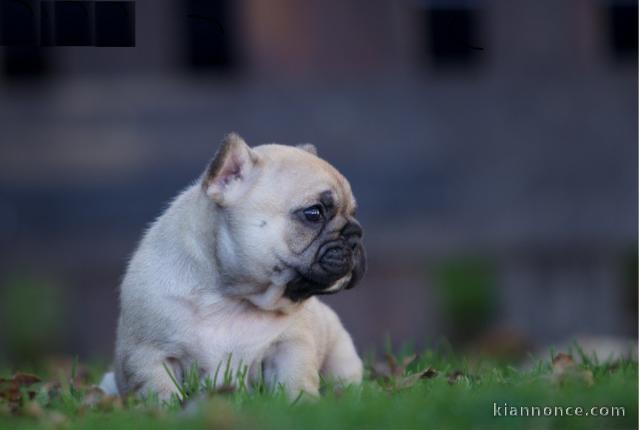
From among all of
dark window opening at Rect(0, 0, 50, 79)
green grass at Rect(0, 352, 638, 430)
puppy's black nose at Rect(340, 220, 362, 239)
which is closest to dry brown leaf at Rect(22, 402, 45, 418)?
green grass at Rect(0, 352, 638, 430)

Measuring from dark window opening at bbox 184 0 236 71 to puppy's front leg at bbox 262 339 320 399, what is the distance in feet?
24.8

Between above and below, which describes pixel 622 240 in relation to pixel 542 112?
below

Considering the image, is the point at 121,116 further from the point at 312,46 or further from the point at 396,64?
the point at 396,64

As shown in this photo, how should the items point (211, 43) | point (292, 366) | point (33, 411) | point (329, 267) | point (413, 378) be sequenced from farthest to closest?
point (211, 43) < point (413, 378) < point (292, 366) < point (329, 267) < point (33, 411)

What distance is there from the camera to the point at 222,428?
399cm

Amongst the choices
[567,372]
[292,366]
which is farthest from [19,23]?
[567,372]

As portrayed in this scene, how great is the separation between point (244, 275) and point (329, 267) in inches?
13.2

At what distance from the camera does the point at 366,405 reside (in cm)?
431

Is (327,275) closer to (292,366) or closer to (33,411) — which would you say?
(292,366)

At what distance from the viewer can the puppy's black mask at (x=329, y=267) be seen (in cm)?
489

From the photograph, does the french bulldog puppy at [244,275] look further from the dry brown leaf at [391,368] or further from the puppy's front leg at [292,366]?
the dry brown leaf at [391,368]

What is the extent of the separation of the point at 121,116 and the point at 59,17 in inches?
280

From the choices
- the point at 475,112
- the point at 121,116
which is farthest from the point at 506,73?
the point at 121,116

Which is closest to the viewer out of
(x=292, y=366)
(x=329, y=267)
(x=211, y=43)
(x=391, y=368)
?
(x=329, y=267)
